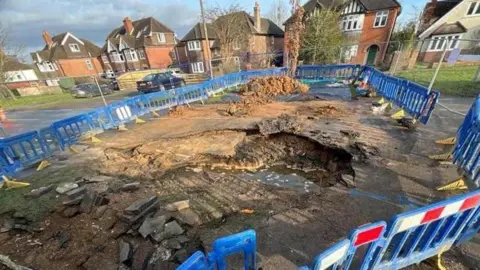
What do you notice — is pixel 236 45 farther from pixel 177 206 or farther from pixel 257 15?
pixel 177 206

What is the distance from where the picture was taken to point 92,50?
1633 inches

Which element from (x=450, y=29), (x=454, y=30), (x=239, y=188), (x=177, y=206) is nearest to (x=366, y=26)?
(x=450, y=29)

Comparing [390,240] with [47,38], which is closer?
[390,240]

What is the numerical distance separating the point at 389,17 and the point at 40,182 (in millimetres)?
31248

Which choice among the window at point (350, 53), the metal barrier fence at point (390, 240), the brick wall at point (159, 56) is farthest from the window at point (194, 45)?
the metal barrier fence at point (390, 240)

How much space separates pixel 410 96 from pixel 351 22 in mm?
22196

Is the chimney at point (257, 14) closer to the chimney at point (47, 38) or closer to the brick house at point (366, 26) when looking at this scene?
the brick house at point (366, 26)

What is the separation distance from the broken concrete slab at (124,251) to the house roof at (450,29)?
112 feet

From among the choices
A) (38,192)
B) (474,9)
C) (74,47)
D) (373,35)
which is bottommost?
(38,192)

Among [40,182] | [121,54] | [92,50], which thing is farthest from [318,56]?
[92,50]

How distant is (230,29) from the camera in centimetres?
2567

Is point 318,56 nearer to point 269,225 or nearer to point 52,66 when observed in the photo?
point 269,225

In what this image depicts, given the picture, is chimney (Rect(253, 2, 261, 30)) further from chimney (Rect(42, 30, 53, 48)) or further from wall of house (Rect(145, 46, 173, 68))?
chimney (Rect(42, 30, 53, 48))

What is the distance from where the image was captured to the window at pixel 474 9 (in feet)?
75.2
